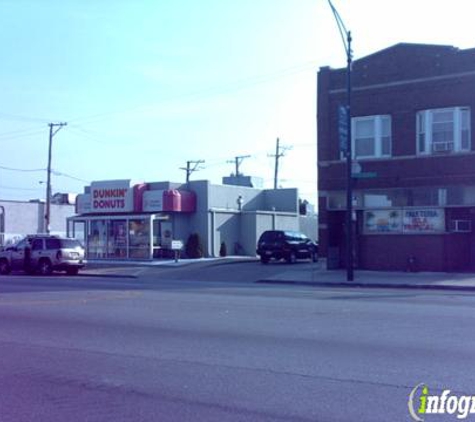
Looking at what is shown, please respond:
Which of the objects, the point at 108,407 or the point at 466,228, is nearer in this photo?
the point at 108,407

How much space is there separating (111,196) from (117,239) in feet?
8.69

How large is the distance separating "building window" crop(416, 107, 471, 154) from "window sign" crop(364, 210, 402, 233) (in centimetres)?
299

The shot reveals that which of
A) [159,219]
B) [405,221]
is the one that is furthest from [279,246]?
[405,221]

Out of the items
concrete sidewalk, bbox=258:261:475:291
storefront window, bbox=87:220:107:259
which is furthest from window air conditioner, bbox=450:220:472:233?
storefront window, bbox=87:220:107:259

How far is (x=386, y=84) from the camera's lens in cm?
3247

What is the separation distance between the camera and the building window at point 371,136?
107ft

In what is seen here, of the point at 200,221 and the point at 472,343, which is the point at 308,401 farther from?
the point at 200,221

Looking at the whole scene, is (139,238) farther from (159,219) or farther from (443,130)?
(443,130)

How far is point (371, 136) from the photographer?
Answer: 32875 mm

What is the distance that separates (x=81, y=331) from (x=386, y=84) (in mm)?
22655

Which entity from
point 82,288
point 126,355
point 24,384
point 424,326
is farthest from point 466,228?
point 24,384

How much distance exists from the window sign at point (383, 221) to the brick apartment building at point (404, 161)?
0.04 meters

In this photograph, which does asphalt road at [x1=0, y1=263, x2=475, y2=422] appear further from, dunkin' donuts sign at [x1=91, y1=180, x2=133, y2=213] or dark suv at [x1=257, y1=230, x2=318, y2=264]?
dunkin' donuts sign at [x1=91, y1=180, x2=133, y2=213]

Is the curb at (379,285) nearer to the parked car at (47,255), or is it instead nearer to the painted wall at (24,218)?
the parked car at (47,255)
